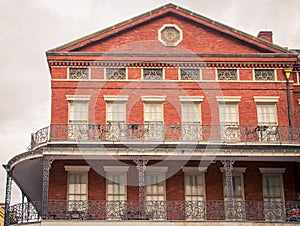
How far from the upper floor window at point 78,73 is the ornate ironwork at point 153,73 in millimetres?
2567

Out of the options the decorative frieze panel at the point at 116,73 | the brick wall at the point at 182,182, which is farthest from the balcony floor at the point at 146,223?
the decorative frieze panel at the point at 116,73

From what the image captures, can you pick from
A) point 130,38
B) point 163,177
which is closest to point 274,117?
point 163,177

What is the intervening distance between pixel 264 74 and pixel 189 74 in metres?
3.40

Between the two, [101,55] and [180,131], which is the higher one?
[101,55]

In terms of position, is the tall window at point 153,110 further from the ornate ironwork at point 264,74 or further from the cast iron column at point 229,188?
the ornate ironwork at point 264,74

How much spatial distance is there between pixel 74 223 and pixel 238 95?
9446 mm

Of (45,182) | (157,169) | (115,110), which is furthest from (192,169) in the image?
(45,182)

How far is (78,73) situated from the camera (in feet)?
82.6

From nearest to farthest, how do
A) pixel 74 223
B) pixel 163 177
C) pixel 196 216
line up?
pixel 74 223 < pixel 196 216 < pixel 163 177

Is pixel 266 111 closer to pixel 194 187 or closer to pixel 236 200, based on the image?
pixel 236 200

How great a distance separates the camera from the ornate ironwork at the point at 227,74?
1008 inches

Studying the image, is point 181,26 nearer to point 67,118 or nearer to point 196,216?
point 67,118

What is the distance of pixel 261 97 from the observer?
2525 cm

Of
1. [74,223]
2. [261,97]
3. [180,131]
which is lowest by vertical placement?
[74,223]
